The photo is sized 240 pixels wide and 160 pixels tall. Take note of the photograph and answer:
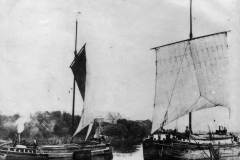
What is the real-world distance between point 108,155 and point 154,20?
5.88m

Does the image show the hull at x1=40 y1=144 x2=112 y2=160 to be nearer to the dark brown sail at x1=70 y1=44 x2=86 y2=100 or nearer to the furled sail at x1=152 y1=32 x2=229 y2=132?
the dark brown sail at x1=70 y1=44 x2=86 y2=100

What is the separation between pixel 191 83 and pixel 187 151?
3.19 m

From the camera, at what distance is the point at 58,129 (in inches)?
1027

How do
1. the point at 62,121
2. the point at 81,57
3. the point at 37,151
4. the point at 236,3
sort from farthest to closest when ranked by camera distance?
1. the point at 62,121
2. the point at 81,57
3. the point at 37,151
4. the point at 236,3

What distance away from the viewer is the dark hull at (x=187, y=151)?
48.8ft

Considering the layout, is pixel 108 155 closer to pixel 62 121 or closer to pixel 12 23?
pixel 12 23

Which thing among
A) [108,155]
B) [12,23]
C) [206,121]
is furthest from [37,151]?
[206,121]

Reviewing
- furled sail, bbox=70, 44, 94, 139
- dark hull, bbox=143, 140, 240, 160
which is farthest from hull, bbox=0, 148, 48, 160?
dark hull, bbox=143, 140, 240, 160

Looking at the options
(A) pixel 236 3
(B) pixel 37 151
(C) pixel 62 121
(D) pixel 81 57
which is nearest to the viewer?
(A) pixel 236 3

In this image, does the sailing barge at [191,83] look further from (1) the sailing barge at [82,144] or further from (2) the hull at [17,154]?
(2) the hull at [17,154]

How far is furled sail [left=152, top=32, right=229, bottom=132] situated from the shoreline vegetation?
313cm

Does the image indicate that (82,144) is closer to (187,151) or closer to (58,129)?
(187,151)

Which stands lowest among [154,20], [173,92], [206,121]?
[206,121]

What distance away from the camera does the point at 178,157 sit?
14930 mm
